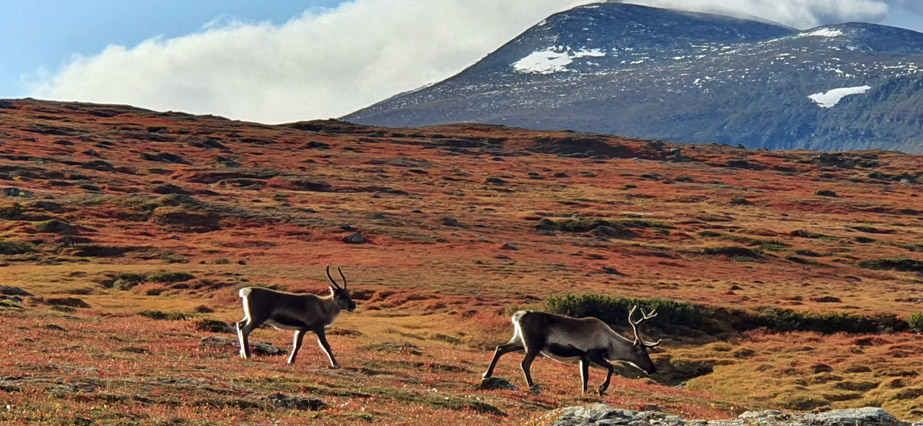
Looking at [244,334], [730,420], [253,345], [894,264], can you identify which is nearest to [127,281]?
[253,345]

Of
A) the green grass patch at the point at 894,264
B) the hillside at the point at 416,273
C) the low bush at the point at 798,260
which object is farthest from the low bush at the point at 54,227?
the green grass patch at the point at 894,264

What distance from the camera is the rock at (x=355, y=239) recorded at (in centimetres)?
7575

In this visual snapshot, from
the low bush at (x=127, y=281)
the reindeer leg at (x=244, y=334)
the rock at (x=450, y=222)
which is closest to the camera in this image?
the reindeer leg at (x=244, y=334)

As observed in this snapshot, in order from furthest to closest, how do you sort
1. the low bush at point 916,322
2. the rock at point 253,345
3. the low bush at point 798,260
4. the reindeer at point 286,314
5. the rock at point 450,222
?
the rock at point 450,222 → the low bush at point 798,260 → the low bush at point 916,322 → the rock at point 253,345 → the reindeer at point 286,314

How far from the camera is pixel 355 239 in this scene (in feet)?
250

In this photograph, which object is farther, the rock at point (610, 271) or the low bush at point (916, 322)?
the rock at point (610, 271)

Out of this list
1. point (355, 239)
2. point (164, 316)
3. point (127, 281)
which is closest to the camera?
point (164, 316)

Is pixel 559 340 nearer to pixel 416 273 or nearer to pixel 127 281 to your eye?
pixel 127 281

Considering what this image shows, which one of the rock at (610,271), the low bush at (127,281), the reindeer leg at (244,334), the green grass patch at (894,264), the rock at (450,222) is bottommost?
the green grass patch at (894,264)

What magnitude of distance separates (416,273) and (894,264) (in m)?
42.6

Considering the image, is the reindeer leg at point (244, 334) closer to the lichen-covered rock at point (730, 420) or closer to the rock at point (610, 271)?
the lichen-covered rock at point (730, 420)

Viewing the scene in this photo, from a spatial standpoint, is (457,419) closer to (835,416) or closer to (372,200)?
(835,416)

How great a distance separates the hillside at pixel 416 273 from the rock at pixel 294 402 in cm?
5

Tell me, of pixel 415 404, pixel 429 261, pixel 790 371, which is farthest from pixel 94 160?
pixel 415 404
